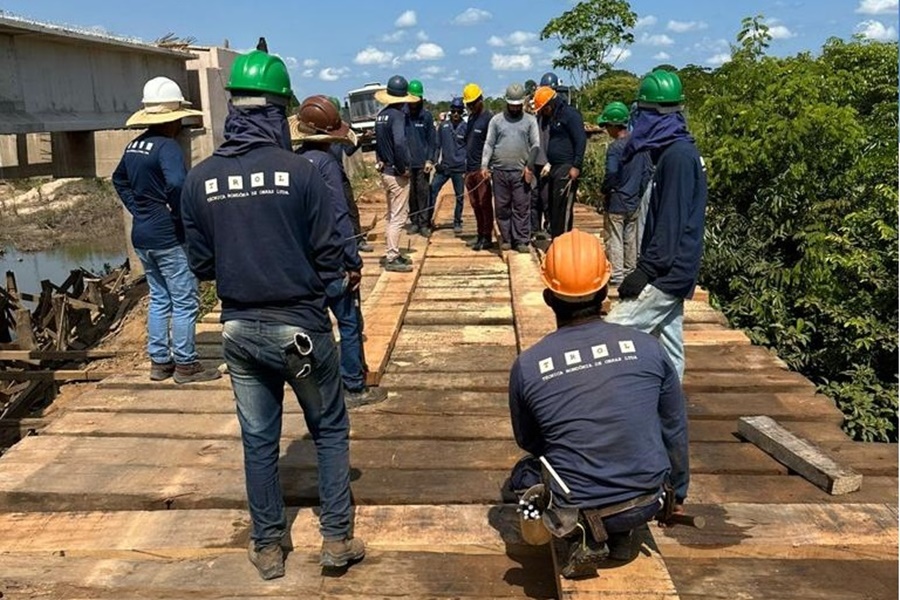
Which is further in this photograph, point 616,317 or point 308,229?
point 616,317

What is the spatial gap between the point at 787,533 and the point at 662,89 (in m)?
2.13

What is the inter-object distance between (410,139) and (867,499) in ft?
21.4

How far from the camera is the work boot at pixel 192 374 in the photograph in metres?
5.35

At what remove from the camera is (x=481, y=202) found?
934 centimetres

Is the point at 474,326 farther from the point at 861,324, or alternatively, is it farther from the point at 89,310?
the point at 89,310

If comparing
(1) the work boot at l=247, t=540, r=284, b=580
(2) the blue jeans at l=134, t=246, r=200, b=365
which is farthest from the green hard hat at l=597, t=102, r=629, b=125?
(1) the work boot at l=247, t=540, r=284, b=580

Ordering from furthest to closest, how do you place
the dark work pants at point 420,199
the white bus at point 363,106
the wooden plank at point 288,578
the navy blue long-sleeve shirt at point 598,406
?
1. the white bus at point 363,106
2. the dark work pants at point 420,199
3. the wooden plank at point 288,578
4. the navy blue long-sleeve shirt at point 598,406

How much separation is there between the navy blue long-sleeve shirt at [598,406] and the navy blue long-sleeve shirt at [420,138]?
6389 millimetres

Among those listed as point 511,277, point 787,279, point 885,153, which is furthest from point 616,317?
point 885,153

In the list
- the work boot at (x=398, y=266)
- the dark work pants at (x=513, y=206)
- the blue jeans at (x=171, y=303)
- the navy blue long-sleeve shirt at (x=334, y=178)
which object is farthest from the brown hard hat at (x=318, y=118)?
the dark work pants at (x=513, y=206)

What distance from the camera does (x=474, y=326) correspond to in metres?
6.66

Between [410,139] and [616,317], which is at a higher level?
[410,139]

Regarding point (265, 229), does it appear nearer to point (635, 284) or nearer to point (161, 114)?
point (635, 284)

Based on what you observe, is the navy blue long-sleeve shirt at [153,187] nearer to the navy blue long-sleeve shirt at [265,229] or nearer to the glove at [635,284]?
the navy blue long-sleeve shirt at [265,229]
